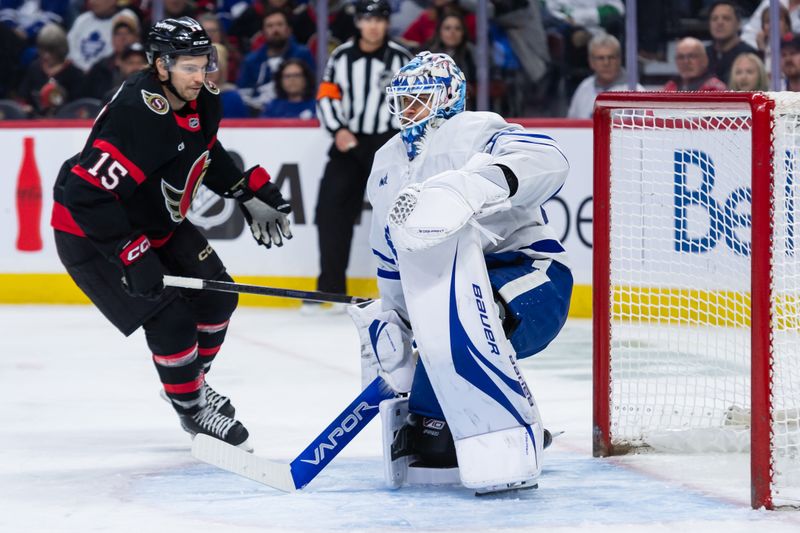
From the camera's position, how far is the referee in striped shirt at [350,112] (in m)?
6.01

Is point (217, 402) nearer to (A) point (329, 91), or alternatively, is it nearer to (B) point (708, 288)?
(B) point (708, 288)

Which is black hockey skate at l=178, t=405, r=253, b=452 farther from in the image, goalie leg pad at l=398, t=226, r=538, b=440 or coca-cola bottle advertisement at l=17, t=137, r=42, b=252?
coca-cola bottle advertisement at l=17, t=137, r=42, b=252

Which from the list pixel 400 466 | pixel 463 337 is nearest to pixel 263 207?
pixel 400 466

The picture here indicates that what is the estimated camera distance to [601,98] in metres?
3.28

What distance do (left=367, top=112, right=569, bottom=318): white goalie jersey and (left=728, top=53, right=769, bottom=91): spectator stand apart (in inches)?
109

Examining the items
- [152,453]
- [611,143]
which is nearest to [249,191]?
[152,453]

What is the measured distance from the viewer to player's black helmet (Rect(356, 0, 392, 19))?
599 cm

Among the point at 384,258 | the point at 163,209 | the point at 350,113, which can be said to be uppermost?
the point at 350,113

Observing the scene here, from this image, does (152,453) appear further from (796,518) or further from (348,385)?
(796,518)

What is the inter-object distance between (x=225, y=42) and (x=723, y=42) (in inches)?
86.7

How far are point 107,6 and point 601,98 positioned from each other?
3.86 m

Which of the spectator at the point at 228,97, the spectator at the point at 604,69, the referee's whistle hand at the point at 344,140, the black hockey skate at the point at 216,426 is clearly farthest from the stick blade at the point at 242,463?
the spectator at the point at 228,97

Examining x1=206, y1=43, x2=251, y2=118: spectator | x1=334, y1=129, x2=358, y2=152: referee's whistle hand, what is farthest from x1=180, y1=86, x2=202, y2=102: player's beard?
x1=206, y1=43, x2=251, y2=118: spectator

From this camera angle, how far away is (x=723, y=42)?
227 inches
